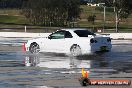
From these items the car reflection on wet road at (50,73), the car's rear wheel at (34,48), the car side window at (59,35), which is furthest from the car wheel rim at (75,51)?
the car reflection on wet road at (50,73)

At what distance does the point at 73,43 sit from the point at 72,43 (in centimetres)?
7

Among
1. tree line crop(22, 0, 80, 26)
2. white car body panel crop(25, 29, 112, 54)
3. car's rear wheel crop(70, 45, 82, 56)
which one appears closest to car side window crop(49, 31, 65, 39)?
white car body panel crop(25, 29, 112, 54)

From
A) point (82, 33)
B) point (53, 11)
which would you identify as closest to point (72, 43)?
point (82, 33)

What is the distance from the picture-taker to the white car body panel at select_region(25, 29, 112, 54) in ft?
73.4

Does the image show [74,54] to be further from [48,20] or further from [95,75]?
[48,20]

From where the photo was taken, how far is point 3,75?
14750 mm

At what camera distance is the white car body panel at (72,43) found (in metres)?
22.4

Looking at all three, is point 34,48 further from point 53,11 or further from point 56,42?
point 53,11

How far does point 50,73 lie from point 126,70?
2.83m

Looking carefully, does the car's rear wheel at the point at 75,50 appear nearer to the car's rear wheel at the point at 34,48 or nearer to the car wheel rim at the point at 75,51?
the car wheel rim at the point at 75,51

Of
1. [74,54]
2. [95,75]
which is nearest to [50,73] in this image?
[95,75]

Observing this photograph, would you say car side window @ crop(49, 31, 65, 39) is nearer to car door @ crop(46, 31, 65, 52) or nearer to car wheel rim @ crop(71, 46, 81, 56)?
car door @ crop(46, 31, 65, 52)

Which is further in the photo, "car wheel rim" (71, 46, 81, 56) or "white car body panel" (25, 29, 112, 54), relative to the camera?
"car wheel rim" (71, 46, 81, 56)

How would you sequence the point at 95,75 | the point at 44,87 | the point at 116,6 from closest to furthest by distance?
1. the point at 44,87
2. the point at 95,75
3. the point at 116,6
